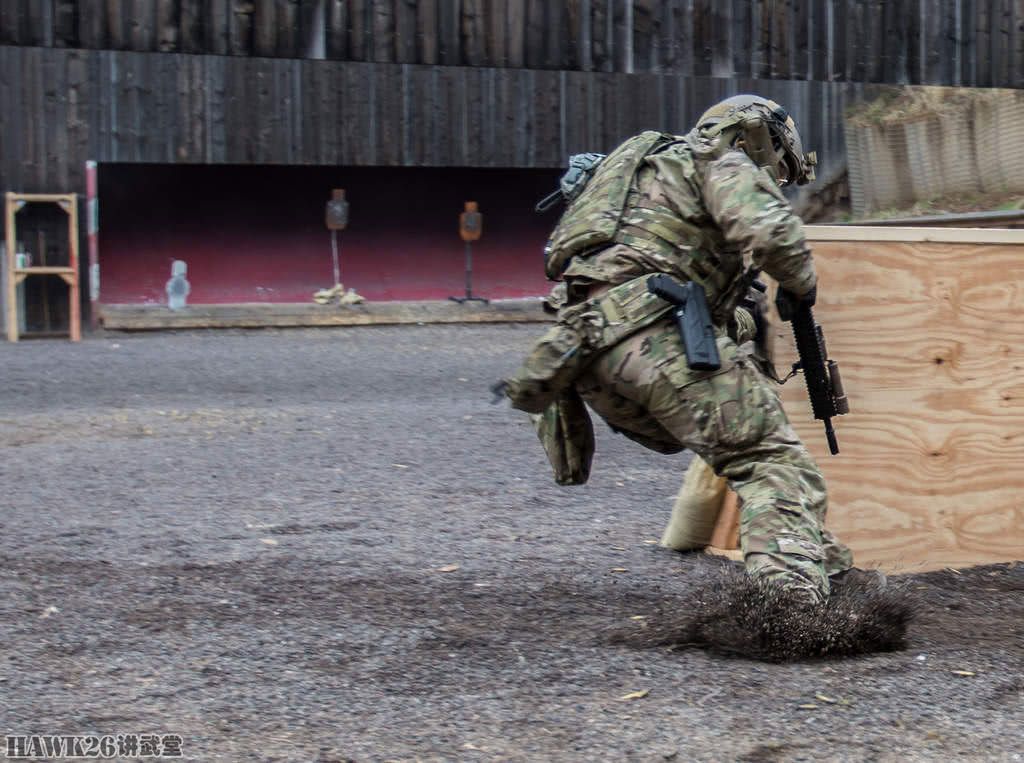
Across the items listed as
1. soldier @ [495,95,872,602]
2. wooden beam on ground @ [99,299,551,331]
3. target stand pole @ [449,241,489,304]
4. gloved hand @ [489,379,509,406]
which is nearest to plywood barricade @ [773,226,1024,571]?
soldier @ [495,95,872,602]

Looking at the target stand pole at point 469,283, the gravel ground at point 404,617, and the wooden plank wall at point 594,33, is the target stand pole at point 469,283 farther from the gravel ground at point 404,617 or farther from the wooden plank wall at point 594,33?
the gravel ground at point 404,617

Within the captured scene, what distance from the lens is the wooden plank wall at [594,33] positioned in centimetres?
1555

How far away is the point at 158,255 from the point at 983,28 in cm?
1075

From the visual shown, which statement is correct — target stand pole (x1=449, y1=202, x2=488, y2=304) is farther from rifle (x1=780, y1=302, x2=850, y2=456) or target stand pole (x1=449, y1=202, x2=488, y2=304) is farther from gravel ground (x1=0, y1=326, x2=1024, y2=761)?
rifle (x1=780, y1=302, x2=850, y2=456)

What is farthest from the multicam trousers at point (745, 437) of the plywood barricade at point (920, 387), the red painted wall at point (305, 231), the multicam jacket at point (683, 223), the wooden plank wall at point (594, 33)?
the red painted wall at point (305, 231)

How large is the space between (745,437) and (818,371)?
0.57m

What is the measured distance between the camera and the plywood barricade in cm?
509

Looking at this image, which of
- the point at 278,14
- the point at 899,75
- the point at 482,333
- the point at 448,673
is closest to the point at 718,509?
the point at 448,673

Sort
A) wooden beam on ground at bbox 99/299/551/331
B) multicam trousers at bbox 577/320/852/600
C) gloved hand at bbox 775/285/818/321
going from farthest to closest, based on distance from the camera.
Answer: wooden beam on ground at bbox 99/299/551/331 < gloved hand at bbox 775/285/818/321 < multicam trousers at bbox 577/320/852/600

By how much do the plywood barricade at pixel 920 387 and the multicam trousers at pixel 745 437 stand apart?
0.97 metres

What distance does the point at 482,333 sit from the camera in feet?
53.0

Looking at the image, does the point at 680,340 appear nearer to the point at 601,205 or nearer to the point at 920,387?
→ the point at 601,205

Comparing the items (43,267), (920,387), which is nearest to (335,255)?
(43,267)

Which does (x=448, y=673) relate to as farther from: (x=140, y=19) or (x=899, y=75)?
(x=899, y=75)
